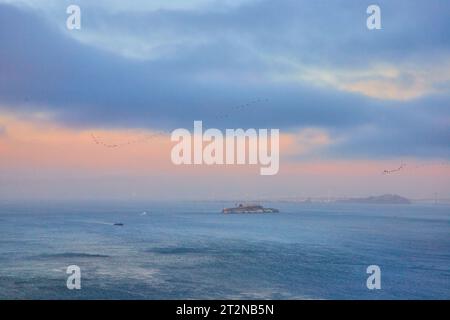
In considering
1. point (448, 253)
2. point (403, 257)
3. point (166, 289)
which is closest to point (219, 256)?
point (166, 289)

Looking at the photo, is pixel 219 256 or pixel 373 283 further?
pixel 219 256

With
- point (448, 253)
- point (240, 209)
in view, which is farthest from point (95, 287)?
point (240, 209)

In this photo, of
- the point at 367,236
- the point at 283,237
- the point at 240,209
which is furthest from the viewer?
the point at 240,209

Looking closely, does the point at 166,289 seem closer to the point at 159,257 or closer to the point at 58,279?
the point at 58,279

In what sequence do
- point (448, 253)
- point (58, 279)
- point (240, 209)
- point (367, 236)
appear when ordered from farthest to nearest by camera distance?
1. point (240, 209)
2. point (367, 236)
3. point (448, 253)
4. point (58, 279)

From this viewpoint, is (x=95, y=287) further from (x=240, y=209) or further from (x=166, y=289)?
(x=240, y=209)
